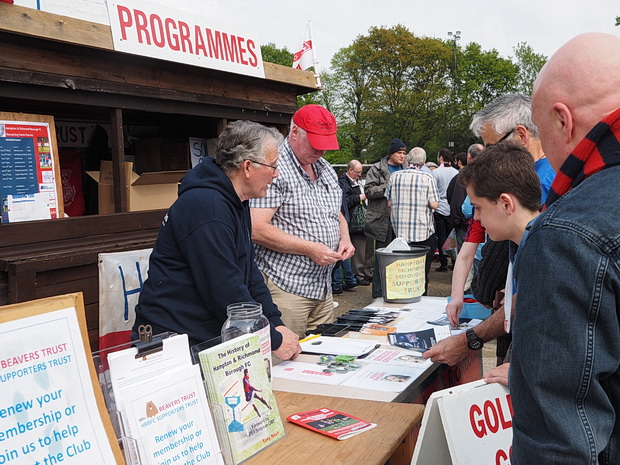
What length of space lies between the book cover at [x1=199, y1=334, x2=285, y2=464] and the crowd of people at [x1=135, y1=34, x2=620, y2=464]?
624 mm

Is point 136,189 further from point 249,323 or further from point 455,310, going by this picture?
point 249,323

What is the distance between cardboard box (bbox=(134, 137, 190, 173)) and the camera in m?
5.34

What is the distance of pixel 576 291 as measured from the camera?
930mm

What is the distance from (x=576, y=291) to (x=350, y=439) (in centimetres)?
87

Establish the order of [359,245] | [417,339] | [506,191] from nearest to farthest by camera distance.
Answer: [506,191]
[417,339]
[359,245]

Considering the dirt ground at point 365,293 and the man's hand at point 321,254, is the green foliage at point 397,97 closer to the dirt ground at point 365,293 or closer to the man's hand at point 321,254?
the dirt ground at point 365,293

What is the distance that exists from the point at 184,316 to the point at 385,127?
36.2m

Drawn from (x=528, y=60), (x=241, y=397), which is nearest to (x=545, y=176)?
(x=241, y=397)

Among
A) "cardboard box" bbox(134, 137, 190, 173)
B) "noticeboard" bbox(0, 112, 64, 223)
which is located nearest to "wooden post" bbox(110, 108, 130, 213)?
"noticeboard" bbox(0, 112, 64, 223)

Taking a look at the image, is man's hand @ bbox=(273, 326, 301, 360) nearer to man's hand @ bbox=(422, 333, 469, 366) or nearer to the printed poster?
man's hand @ bbox=(422, 333, 469, 366)

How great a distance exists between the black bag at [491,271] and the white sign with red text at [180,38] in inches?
107

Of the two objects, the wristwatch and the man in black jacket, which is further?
the man in black jacket

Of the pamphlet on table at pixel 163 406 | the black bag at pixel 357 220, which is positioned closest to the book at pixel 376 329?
the pamphlet on table at pixel 163 406

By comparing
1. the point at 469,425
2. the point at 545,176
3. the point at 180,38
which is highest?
the point at 180,38
